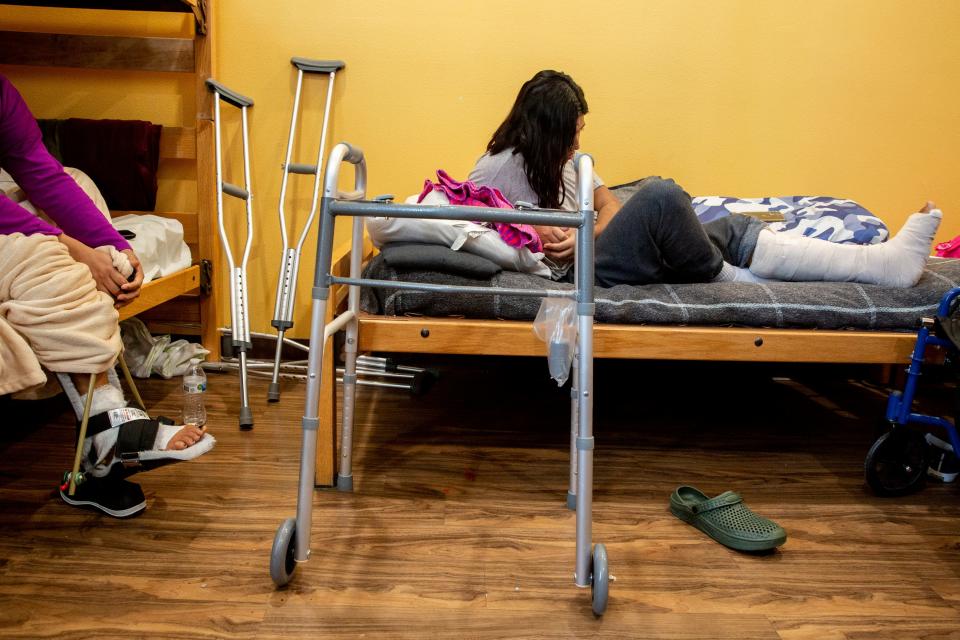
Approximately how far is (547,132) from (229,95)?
1.06 m

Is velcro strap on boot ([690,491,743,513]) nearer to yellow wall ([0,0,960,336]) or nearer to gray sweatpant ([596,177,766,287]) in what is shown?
gray sweatpant ([596,177,766,287])

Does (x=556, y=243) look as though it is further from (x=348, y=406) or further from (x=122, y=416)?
(x=122, y=416)

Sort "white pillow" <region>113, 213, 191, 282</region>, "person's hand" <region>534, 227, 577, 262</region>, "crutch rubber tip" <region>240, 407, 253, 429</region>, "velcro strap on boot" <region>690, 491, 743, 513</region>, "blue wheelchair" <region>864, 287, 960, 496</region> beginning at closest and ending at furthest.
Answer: "velcro strap on boot" <region>690, 491, 743, 513</region>
"blue wheelchair" <region>864, 287, 960, 496</region>
"person's hand" <region>534, 227, 577, 262</region>
"crutch rubber tip" <region>240, 407, 253, 429</region>
"white pillow" <region>113, 213, 191, 282</region>

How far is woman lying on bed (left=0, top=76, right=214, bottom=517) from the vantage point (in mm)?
1371

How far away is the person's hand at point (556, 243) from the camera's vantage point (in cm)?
194

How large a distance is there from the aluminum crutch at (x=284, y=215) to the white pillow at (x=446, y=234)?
69 centimetres

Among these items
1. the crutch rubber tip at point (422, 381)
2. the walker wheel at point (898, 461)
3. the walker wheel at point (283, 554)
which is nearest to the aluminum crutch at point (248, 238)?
the crutch rubber tip at point (422, 381)

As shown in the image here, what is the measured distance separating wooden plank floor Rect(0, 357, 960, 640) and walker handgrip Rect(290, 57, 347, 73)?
1100 mm

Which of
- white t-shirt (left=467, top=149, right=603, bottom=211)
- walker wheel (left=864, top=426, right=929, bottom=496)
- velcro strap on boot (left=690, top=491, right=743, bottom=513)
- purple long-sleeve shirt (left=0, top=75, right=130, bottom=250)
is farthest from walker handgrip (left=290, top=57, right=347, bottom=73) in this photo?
walker wheel (left=864, top=426, right=929, bottom=496)

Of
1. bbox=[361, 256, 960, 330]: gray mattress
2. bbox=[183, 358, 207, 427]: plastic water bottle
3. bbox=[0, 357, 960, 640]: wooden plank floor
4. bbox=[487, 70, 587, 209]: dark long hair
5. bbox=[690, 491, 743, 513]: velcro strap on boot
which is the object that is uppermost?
bbox=[487, 70, 587, 209]: dark long hair

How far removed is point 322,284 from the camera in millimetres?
1271

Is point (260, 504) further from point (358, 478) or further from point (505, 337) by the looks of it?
point (505, 337)

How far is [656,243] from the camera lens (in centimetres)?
184

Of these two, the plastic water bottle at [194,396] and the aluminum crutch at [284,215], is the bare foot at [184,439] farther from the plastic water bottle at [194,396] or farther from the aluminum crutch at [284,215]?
the aluminum crutch at [284,215]
